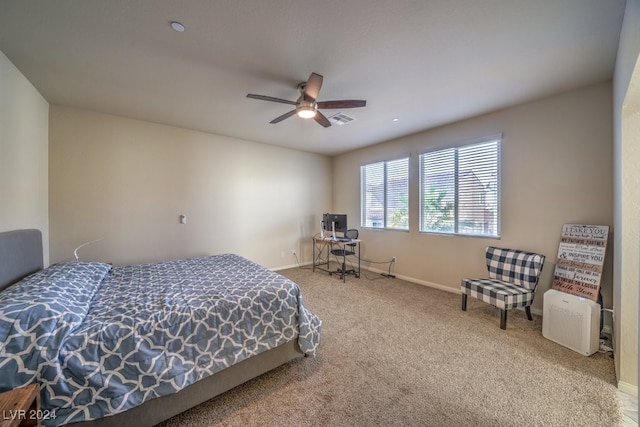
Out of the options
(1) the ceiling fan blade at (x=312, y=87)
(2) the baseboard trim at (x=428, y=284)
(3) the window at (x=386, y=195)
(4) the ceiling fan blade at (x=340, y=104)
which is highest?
(1) the ceiling fan blade at (x=312, y=87)

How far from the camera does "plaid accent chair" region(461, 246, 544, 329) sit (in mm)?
2541

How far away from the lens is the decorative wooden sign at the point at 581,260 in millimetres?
2322

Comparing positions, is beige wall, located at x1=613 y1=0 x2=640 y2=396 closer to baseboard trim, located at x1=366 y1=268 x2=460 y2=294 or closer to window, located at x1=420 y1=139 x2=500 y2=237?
window, located at x1=420 y1=139 x2=500 y2=237

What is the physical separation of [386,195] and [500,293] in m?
2.60

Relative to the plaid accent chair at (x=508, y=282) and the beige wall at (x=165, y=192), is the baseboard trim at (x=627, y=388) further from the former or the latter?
the beige wall at (x=165, y=192)

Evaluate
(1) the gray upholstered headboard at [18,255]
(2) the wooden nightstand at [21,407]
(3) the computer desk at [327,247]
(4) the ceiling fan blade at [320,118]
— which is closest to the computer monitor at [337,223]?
(3) the computer desk at [327,247]

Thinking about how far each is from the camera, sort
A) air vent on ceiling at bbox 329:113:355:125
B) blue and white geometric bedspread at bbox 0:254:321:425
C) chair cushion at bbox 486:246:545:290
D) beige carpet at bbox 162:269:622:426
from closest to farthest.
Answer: blue and white geometric bedspread at bbox 0:254:321:425
beige carpet at bbox 162:269:622:426
chair cushion at bbox 486:246:545:290
air vent on ceiling at bbox 329:113:355:125

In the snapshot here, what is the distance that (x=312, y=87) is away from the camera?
217cm

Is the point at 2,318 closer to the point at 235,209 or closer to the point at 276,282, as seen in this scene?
the point at 276,282

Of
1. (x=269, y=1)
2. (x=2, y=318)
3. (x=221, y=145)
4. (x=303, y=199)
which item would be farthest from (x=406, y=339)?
(x=221, y=145)

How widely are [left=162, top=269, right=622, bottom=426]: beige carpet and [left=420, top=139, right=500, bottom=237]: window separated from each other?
52.2 inches

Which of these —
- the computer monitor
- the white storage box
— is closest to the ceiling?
the computer monitor

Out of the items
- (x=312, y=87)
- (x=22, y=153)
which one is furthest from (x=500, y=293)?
(x=22, y=153)

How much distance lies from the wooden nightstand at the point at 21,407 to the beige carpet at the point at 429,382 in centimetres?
70
